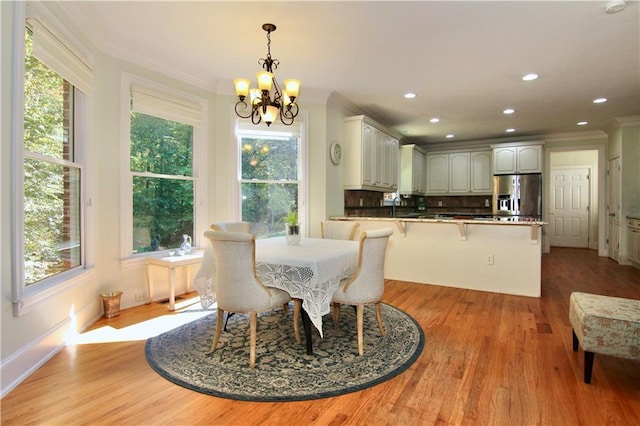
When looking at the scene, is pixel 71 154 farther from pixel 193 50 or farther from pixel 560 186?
pixel 560 186

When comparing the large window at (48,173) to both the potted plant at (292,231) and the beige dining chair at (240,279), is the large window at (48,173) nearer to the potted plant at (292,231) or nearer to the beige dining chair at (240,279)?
the beige dining chair at (240,279)

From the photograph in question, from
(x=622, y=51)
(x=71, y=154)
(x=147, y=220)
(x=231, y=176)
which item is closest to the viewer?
(x=71, y=154)

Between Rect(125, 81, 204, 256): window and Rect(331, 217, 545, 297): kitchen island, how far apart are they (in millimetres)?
2144

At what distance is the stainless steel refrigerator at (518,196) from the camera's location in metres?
6.93

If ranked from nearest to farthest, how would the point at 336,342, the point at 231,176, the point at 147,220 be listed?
the point at 336,342
the point at 147,220
the point at 231,176

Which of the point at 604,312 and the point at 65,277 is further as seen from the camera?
the point at 65,277

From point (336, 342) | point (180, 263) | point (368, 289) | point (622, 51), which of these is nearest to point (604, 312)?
point (368, 289)

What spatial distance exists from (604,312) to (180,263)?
346cm

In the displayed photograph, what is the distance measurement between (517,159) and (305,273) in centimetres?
660

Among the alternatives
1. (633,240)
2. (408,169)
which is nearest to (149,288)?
(408,169)

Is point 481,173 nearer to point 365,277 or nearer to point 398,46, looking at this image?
point 398,46

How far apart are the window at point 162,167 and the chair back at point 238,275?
1751mm

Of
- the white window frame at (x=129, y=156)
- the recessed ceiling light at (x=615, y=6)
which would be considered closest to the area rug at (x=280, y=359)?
the white window frame at (x=129, y=156)

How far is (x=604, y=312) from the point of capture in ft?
6.81
